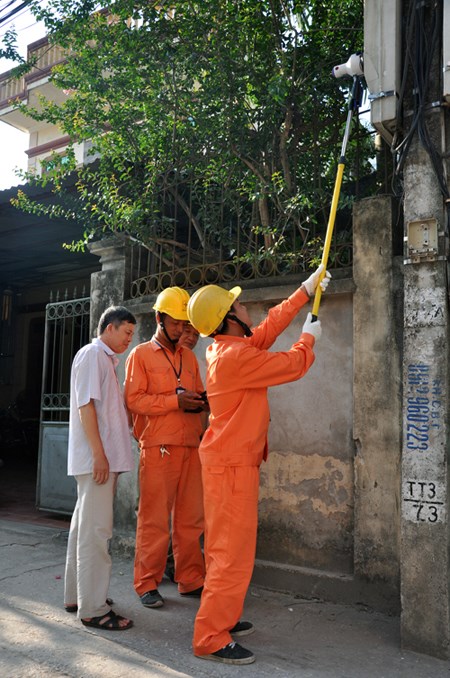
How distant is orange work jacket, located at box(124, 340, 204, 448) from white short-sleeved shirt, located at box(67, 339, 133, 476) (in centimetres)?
31

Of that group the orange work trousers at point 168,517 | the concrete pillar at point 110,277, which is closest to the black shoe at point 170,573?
the orange work trousers at point 168,517

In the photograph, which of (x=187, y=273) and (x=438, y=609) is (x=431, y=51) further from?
(x=438, y=609)

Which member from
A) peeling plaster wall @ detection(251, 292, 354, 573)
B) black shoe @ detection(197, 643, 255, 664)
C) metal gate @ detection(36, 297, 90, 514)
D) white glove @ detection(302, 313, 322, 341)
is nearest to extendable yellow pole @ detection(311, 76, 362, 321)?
white glove @ detection(302, 313, 322, 341)

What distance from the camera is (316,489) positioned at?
4.25 meters

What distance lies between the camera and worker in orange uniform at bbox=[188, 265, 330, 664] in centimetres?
322

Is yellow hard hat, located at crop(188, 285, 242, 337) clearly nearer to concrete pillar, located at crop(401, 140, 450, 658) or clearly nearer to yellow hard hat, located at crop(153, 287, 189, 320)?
yellow hard hat, located at crop(153, 287, 189, 320)

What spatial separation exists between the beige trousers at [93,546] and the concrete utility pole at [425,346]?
1.71 m

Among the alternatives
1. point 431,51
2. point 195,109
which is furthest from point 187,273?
point 431,51

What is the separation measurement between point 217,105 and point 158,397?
8.31 ft

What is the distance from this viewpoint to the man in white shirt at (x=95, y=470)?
3662 millimetres

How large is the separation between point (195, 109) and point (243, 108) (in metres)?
0.43

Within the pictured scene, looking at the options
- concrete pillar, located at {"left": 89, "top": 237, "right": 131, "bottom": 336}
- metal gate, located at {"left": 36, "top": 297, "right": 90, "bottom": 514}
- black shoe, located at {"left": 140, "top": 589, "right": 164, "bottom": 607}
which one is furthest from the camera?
metal gate, located at {"left": 36, "top": 297, "right": 90, "bottom": 514}

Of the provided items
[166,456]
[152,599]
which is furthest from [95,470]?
[152,599]

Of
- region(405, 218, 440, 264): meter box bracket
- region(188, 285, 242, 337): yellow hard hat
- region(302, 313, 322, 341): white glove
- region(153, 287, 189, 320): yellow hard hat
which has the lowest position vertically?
region(302, 313, 322, 341): white glove
